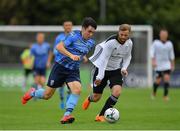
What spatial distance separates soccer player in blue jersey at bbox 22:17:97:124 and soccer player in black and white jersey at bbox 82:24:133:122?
36 cm

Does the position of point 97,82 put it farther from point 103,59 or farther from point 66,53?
point 66,53

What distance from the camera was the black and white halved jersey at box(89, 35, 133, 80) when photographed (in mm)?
15633

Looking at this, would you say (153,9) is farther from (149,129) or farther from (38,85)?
(149,129)

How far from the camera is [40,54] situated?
88.5 feet

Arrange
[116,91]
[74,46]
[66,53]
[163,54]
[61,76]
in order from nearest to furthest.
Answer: [66,53]
[74,46]
[61,76]
[116,91]
[163,54]

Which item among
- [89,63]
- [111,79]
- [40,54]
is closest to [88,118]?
[111,79]

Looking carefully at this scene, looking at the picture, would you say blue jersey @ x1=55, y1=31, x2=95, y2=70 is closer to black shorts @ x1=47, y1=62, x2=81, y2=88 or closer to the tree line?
black shorts @ x1=47, y1=62, x2=81, y2=88

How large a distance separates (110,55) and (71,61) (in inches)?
35.5

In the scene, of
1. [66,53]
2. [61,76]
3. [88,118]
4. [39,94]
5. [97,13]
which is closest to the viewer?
[66,53]

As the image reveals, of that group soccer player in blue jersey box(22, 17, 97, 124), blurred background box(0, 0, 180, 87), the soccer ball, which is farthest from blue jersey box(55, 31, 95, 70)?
blurred background box(0, 0, 180, 87)

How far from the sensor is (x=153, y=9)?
66312mm

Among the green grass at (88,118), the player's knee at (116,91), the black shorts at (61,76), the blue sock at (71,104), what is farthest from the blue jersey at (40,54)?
the blue sock at (71,104)

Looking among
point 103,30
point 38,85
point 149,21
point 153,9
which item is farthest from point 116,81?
point 153,9

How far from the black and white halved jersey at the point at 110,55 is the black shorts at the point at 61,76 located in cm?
52
